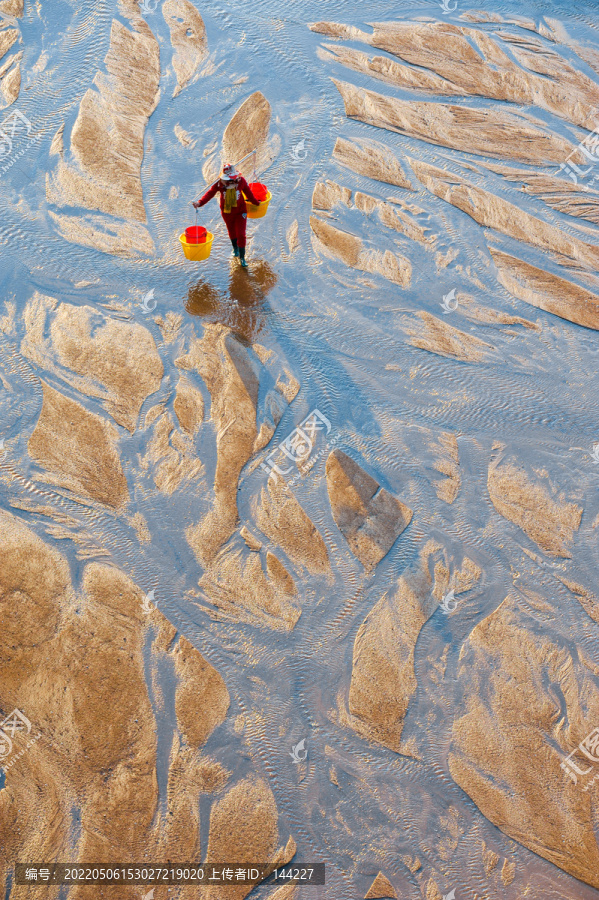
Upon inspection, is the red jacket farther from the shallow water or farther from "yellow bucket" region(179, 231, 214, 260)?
the shallow water

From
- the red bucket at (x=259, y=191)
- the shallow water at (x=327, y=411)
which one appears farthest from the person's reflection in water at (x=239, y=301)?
the red bucket at (x=259, y=191)

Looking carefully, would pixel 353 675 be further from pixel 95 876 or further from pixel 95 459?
pixel 95 459

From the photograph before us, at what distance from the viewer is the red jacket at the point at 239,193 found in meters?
6.32

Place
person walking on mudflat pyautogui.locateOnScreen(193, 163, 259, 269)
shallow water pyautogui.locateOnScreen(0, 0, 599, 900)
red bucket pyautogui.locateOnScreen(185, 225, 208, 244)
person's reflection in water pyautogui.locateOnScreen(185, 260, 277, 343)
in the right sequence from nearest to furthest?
1. shallow water pyautogui.locateOnScreen(0, 0, 599, 900)
2. person walking on mudflat pyautogui.locateOnScreen(193, 163, 259, 269)
3. red bucket pyautogui.locateOnScreen(185, 225, 208, 244)
4. person's reflection in water pyautogui.locateOnScreen(185, 260, 277, 343)

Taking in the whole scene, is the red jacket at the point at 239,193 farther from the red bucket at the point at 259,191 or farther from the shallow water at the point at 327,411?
the shallow water at the point at 327,411

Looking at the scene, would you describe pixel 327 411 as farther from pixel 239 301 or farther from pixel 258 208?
pixel 258 208

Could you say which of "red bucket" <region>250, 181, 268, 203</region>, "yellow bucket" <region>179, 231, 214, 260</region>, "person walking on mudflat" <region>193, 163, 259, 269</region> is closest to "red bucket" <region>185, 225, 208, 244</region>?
"yellow bucket" <region>179, 231, 214, 260</region>

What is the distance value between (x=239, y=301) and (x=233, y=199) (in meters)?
1.13

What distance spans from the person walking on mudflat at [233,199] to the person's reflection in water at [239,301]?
1.21 feet

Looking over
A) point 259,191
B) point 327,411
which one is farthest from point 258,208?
point 327,411

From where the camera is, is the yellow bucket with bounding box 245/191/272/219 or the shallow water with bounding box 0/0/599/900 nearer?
the shallow water with bounding box 0/0/599/900

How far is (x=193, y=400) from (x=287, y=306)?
1.74m

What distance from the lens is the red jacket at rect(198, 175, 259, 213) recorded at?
20.7 feet

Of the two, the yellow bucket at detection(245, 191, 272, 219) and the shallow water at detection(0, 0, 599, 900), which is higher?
the yellow bucket at detection(245, 191, 272, 219)
